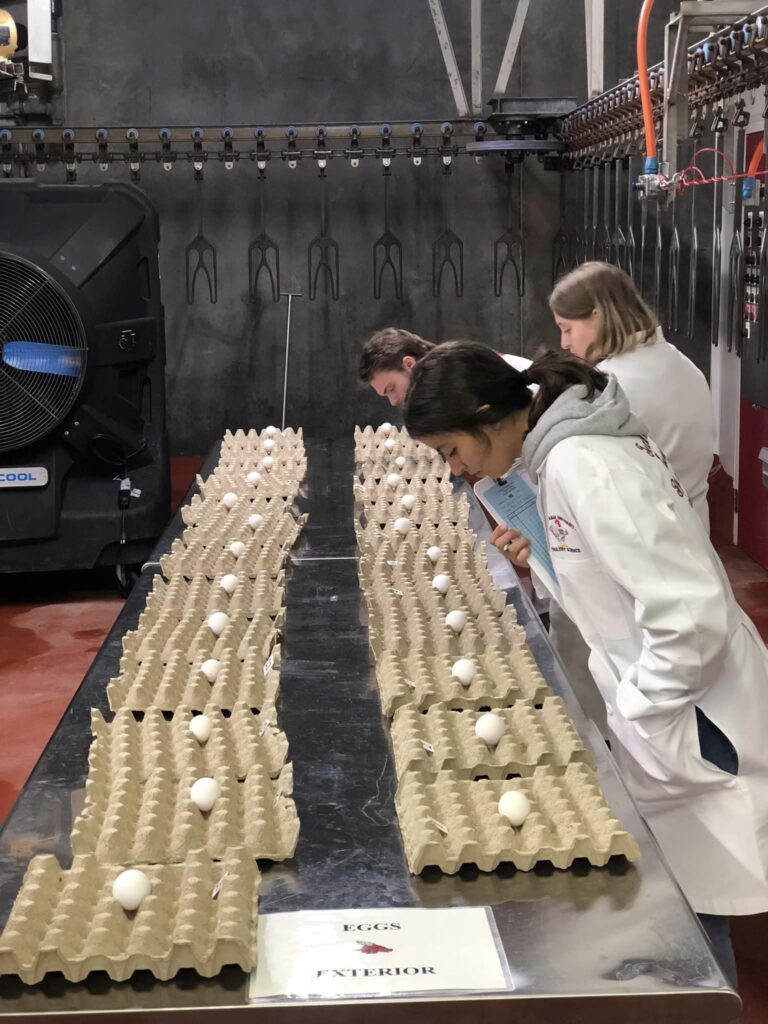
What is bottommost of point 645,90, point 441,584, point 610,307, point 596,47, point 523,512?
point 441,584

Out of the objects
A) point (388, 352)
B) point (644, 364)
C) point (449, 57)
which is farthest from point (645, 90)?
point (449, 57)

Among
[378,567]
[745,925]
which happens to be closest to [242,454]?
[378,567]

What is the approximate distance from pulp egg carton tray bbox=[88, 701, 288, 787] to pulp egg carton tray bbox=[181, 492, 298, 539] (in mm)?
1288

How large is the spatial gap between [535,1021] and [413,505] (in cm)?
240

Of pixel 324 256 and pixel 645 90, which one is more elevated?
pixel 645 90

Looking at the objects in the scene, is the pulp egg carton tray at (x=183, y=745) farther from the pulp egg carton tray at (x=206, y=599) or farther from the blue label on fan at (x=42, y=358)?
the blue label on fan at (x=42, y=358)

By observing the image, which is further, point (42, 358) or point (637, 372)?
point (42, 358)

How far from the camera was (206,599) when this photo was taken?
2.70 metres

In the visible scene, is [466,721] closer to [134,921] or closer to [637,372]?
[134,921]

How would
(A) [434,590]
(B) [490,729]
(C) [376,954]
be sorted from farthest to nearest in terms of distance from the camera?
(A) [434,590], (B) [490,729], (C) [376,954]

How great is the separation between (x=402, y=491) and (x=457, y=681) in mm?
1750

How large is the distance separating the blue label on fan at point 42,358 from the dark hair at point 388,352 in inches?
→ 73.7

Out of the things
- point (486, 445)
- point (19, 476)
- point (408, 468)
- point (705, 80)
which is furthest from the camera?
point (19, 476)

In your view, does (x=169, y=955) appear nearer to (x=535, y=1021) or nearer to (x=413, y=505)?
(x=535, y=1021)
